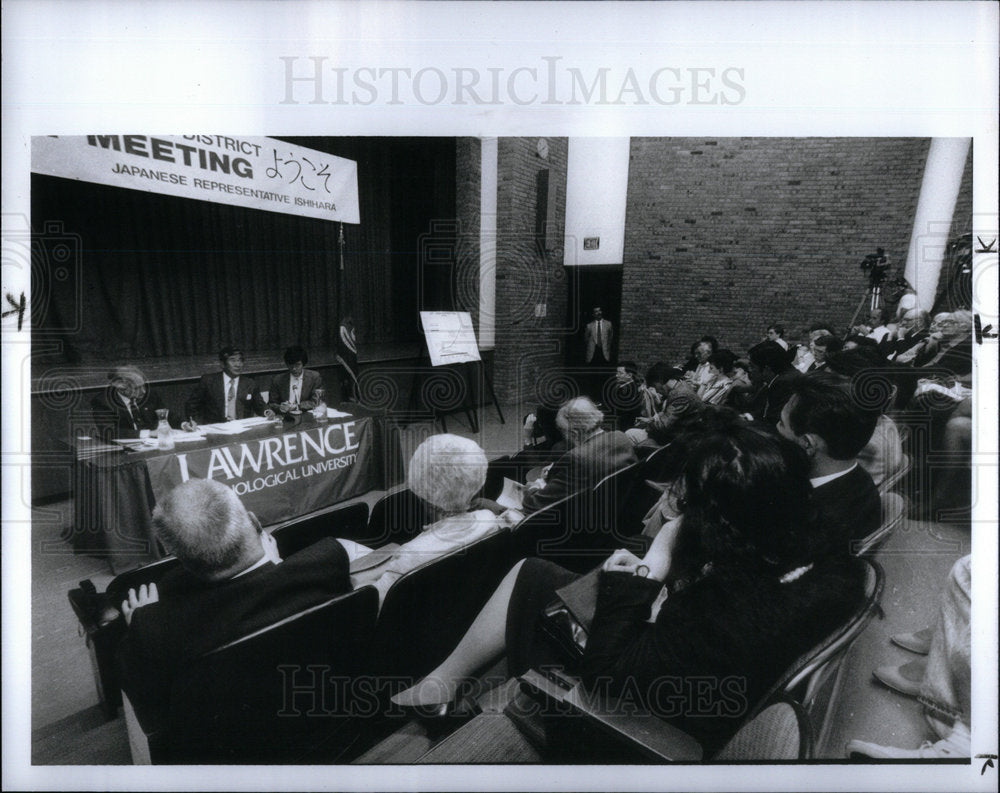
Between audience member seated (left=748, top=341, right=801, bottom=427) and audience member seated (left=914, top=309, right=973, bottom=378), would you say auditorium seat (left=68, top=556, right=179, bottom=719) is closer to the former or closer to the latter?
audience member seated (left=748, top=341, right=801, bottom=427)

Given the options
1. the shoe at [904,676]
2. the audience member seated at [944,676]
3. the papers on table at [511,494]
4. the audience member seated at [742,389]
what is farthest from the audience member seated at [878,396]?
the papers on table at [511,494]

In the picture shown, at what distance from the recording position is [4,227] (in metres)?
1.63

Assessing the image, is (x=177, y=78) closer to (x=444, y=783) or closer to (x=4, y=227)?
(x=4, y=227)

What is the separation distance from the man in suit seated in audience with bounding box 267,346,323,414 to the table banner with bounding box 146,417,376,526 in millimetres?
171

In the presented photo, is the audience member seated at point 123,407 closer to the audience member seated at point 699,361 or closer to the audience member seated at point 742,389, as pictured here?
the audience member seated at point 699,361

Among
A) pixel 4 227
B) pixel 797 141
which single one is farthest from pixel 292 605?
pixel 797 141

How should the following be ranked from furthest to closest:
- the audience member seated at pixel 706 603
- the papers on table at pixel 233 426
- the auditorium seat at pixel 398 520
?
the papers on table at pixel 233 426
the auditorium seat at pixel 398 520
the audience member seated at pixel 706 603

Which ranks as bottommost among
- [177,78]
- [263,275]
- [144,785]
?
[144,785]

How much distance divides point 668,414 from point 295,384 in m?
1.43

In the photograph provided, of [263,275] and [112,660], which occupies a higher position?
[263,275]

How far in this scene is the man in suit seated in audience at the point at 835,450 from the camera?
60.4 inches

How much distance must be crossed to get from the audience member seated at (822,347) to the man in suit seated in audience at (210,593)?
157 centimetres

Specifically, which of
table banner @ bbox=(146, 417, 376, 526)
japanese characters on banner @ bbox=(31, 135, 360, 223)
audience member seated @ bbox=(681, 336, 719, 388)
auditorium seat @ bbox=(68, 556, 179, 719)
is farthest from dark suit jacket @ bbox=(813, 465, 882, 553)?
auditorium seat @ bbox=(68, 556, 179, 719)

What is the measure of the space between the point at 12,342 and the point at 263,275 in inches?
31.1
